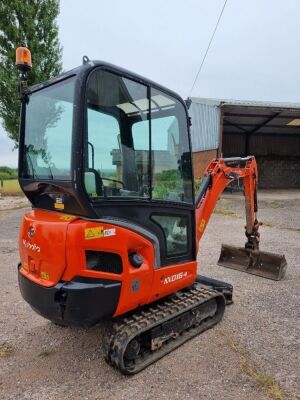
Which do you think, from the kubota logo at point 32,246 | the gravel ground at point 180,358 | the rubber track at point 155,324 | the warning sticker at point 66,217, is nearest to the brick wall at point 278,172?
the gravel ground at point 180,358

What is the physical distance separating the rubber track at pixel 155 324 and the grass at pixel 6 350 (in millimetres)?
1077

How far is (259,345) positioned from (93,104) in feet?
8.80

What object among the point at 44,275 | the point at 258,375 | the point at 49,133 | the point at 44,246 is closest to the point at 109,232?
the point at 44,246

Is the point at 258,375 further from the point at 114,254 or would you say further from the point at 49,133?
the point at 49,133

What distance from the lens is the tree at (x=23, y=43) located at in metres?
18.2

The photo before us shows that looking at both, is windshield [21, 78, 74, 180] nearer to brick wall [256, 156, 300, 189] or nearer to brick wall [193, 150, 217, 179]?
brick wall [193, 150, 217, 179]

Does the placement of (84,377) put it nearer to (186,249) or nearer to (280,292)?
(186,249)

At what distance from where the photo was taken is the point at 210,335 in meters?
3.69

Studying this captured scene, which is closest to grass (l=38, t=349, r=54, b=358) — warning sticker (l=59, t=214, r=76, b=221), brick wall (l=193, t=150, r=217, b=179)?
warning sticker (l=59, t=214, r=76, b=221)

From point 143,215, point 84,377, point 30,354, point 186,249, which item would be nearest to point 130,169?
point 143,215

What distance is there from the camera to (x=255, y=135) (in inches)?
1006

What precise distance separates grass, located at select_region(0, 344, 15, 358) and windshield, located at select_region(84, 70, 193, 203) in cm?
190

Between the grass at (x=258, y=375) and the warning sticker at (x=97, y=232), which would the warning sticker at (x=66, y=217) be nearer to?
the warning sticker at (x=97, y=232)

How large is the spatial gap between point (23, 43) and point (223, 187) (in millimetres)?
17686
